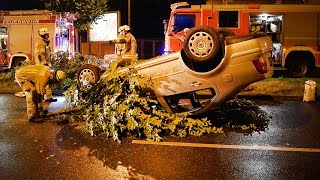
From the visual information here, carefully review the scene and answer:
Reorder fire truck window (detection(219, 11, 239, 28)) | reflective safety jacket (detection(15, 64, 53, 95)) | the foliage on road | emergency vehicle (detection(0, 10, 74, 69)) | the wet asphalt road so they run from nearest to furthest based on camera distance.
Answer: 1. the wet asphalt road
2. the foliage on road
3. reflective safety jacket (detection(15, 64, 53, 95))
4. fire truck window (detection(219, 11, 239, 28))
5. emergency vehicle (detection(0, 10, 74, 69))

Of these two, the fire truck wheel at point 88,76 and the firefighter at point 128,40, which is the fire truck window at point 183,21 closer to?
the firefighter at point 128,40

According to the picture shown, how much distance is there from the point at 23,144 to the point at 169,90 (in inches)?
92.1

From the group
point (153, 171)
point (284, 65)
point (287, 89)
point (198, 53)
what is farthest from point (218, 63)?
point (284, 65)

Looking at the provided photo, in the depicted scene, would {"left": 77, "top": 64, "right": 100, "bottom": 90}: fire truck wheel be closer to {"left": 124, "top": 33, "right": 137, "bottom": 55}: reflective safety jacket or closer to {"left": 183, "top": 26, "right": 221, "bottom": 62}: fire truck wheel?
{"left": 183, "top": 26, "right": 221, "bottom": 62}: fire truck wheel

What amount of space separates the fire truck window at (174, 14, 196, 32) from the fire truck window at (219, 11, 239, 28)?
3.38ft

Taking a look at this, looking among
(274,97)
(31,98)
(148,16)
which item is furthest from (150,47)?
(31,98)

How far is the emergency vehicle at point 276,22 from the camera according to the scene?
13609mm

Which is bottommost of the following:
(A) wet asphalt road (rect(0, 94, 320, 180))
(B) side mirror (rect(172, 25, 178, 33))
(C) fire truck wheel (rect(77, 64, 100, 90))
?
(A) wet asphalt road (rect(0, 94, 320, 180))

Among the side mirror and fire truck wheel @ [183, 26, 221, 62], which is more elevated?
the side mirror

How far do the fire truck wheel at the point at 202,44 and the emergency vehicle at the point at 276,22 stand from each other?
23.7 feet

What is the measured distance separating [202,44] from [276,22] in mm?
8873

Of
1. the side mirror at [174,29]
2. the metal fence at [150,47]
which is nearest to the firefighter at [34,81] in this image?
the side mirror at [174,29]

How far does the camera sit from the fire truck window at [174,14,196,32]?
43.6 ft

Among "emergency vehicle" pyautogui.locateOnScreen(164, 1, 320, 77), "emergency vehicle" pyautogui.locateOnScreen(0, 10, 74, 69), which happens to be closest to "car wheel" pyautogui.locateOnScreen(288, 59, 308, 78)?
"emergency vehicle" pyautogui.locateOnScreen(164, 1, 320, 77)
